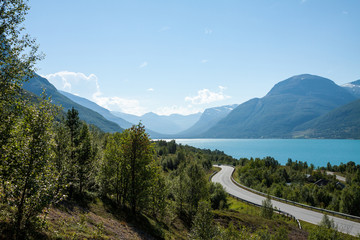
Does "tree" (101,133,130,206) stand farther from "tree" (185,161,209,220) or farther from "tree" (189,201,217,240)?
"tree" (185,161,209,220)

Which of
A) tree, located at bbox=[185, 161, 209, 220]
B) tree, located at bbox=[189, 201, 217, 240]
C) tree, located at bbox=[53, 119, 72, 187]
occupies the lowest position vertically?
tree, located at bbox=[185, 161, 209, 220]

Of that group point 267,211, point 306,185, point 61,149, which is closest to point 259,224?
point 267,211

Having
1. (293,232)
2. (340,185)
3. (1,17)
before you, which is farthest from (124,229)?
(340,185)

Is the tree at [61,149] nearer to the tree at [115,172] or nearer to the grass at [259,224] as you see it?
the tree at [115,172]

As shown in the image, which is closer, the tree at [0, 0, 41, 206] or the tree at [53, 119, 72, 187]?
the tree at [0, 0, 41, 206]

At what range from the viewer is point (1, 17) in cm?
1384

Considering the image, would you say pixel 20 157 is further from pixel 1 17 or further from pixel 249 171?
pixel 249 171

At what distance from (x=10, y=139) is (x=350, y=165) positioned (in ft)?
659

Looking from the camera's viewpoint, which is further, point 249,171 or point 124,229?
point 249,171

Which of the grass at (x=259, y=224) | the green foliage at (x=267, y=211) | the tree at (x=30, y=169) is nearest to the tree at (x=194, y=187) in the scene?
the grass at (x=259, y=224)

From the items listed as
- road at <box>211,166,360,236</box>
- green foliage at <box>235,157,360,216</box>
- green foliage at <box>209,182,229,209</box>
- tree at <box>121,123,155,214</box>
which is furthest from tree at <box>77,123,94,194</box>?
green foliage at <box>235,157,360,216</box>

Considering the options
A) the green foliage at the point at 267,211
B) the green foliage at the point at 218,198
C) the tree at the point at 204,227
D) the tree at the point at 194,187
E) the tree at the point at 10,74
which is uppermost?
the tree at the point at 10,74

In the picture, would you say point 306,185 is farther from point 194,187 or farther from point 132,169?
point 132,169

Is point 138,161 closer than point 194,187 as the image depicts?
Yes
